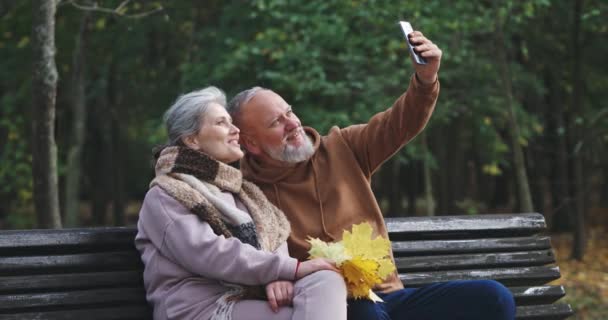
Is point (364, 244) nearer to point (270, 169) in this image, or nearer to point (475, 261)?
point (270, 169)

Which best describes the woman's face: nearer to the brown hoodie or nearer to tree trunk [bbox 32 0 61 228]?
the brown hoodie

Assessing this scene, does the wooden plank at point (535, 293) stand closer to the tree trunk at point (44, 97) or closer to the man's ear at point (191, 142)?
the man's ear at point (191, 142)

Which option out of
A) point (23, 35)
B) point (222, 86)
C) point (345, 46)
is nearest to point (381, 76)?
point (345, 46)

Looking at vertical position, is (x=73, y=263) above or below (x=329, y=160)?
below

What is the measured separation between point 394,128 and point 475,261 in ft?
2.90

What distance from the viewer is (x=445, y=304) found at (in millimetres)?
4211

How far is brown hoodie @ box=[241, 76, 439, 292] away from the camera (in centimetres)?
448

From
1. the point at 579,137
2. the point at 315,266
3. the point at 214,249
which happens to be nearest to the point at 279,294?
the point at 315,266

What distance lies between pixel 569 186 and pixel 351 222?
1316 cm

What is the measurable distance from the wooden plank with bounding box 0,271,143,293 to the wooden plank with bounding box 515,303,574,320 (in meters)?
1.82

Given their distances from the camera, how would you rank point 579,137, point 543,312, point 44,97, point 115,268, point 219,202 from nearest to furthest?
point 219,202, point 115,268, point 543,312, point 44,97, point 579,137

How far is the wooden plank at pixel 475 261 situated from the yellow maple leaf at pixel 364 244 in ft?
3.13

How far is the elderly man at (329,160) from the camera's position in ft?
14.5

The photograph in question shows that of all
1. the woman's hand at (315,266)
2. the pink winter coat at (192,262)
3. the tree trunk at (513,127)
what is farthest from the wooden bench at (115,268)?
the tree trunk at (513,127)
